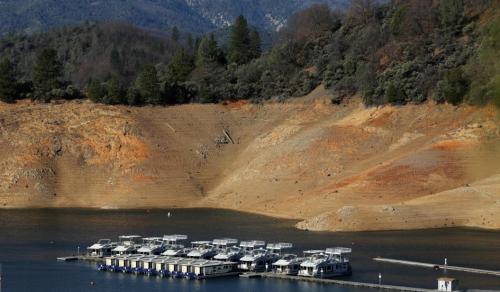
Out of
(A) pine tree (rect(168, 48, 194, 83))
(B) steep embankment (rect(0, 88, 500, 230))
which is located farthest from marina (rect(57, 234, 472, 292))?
(A) pine tree (rect(168, 48, 194, 83))

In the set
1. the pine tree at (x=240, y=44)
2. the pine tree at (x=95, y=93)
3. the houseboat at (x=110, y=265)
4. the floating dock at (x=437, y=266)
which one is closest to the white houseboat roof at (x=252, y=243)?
the floating dock at (x=437, y=266)

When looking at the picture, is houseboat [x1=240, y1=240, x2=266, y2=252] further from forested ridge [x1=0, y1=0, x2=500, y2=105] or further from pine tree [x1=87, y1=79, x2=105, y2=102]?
pine tree [x1=87, y1=79, x2=105, y2=102]

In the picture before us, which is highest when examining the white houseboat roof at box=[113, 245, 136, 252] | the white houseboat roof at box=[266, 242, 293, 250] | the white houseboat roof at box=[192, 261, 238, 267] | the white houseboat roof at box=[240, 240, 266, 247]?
the white houseboat roof at box=[240, 240, 266, 247]

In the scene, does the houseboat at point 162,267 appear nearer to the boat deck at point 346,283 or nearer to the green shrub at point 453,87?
the boat deck at point 346,283

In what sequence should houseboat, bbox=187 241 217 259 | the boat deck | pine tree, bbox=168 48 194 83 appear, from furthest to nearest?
pine tree, bbox=168 48 194 83 < houseboat, bbox=187 241 217 259 < the boat deck

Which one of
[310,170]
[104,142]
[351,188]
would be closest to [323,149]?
[310,170]
